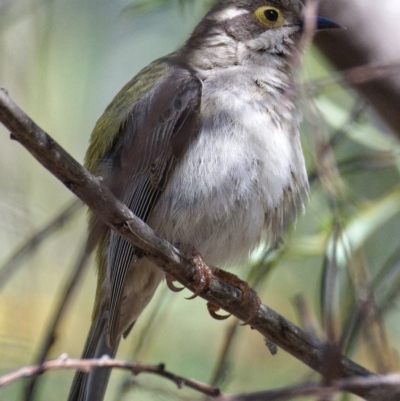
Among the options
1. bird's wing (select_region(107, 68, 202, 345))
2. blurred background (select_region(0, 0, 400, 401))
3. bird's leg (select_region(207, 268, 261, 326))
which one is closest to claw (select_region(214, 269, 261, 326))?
bird's leg (select_region(207, 268, 261, 326))

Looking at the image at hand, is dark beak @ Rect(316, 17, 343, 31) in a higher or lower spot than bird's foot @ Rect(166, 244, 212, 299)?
higher

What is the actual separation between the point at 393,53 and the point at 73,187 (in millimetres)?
2190

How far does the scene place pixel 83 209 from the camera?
471 centimetres

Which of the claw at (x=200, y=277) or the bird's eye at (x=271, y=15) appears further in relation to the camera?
the bird's eye at (x=271, y=15)

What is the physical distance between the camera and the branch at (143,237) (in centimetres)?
247

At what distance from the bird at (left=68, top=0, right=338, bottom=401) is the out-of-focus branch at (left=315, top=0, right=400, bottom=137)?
0.43 feet

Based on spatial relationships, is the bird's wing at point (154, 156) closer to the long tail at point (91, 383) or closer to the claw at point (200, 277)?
the long tail at point (91, 383)

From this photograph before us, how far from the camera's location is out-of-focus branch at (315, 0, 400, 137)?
4004 mm

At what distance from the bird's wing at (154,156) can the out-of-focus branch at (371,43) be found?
3.00 feet

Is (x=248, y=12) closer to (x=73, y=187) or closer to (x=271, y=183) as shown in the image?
(x=271, y=183)

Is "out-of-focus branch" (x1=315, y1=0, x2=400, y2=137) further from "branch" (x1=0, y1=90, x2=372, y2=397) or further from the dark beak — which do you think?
"branch" (x1=0, y1=90, x2=372, y2=397)

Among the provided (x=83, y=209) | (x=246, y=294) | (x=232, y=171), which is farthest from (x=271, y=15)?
(x=246, y=294)

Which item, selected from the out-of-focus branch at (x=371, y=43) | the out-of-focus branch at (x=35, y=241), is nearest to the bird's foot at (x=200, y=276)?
the out-of-focus branch at (x=35, y=241)

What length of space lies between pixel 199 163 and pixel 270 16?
1.39 meters
